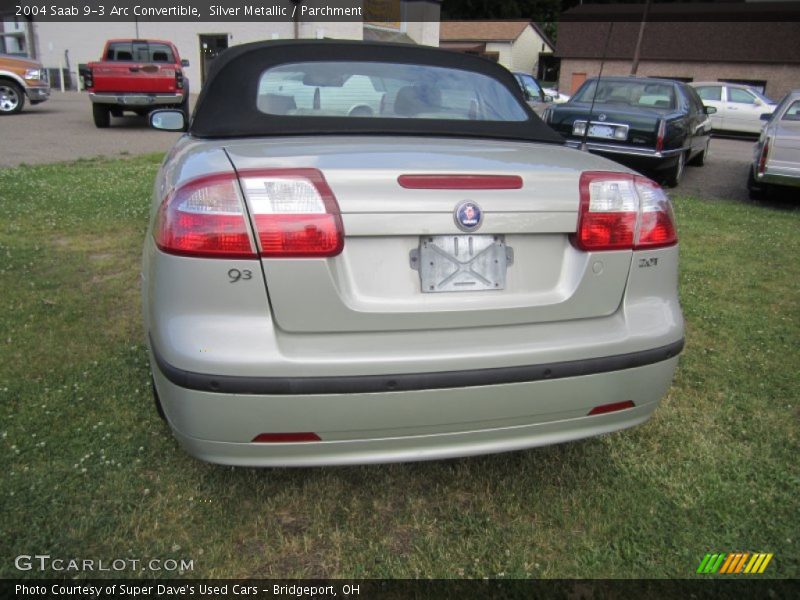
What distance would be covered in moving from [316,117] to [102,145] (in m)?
10.8

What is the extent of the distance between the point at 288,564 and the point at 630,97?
8.64 metres

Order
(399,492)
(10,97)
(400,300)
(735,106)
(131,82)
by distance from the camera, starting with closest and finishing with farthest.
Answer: (400,300) < (399,492) < (131,82) < (10,97) < (735,106)

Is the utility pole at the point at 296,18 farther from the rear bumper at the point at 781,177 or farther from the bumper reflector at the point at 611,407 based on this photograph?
the bumper reflector at the point at 611,407

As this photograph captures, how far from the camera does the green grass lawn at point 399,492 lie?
2094 mm

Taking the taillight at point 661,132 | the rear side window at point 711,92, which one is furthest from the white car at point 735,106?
the taillight at point 661,132

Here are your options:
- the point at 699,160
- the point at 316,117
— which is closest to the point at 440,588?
the point at 316,117

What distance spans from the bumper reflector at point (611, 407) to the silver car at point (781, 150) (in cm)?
697

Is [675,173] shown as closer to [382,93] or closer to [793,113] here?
[793,113]

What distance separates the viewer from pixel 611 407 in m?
2.11

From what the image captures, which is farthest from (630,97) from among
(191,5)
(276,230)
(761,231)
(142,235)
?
(191,5)

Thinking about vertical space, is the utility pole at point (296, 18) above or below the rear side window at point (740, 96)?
above

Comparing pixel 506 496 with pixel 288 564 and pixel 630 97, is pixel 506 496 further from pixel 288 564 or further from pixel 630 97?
pixel 630 97

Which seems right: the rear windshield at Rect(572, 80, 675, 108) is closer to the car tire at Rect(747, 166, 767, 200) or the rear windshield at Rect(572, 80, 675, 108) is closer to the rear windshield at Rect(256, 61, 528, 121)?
the car tire at Rect(747, 166, 767, 200)

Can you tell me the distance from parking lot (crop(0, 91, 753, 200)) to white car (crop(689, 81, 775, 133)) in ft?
5.29
